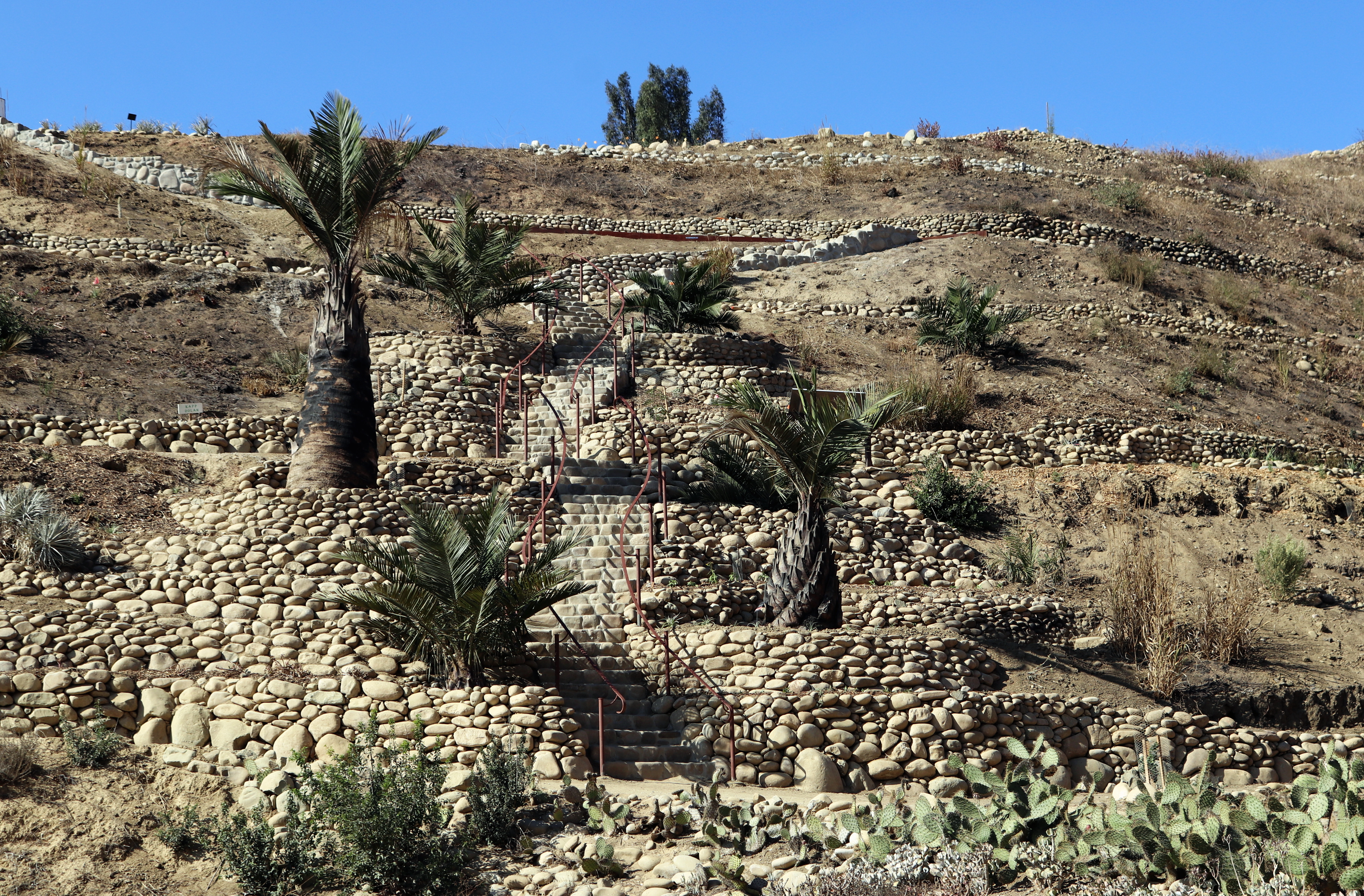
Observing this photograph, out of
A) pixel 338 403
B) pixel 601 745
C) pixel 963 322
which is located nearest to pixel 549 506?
pixel 338 403

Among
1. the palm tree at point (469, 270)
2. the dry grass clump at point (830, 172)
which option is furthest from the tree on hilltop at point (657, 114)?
the palm tree at point (469, 270)

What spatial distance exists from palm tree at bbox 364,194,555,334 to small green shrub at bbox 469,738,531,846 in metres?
11.2

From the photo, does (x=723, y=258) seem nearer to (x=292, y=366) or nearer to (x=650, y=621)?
(x=292, y=366)

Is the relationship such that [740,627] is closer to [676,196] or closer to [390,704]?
[390,704]

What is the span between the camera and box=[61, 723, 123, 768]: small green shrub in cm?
866

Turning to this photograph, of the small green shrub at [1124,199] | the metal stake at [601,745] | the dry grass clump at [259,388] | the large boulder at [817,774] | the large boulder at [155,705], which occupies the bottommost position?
the large boulder at [817,774]

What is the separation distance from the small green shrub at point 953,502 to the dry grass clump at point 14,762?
10.7m

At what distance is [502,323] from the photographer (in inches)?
820

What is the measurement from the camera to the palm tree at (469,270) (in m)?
18.4

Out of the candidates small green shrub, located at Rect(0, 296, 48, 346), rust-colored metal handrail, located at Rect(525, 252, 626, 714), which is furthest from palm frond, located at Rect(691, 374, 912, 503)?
small green shrub, located at Rect(0, 296, 48, 346)

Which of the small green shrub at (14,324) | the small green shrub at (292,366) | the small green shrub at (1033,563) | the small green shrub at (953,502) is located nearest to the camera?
the small green shrub at (1033,563)

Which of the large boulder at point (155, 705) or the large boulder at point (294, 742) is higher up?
the large boulder at point (155, 705)

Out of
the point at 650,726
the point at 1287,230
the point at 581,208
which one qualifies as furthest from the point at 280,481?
the point at 1287,230

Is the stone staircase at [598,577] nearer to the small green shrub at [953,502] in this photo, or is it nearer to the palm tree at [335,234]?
the palm tree at [335,234]
